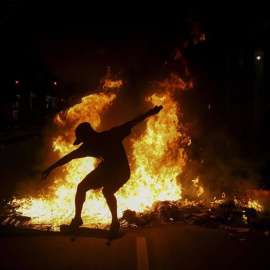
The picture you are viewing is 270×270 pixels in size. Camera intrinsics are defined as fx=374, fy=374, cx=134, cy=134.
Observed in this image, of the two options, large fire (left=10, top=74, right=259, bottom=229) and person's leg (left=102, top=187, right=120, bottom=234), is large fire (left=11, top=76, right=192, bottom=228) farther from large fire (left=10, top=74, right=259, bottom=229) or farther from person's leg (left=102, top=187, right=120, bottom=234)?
person's leg (left=102, top=187, right=120, bottom=234)

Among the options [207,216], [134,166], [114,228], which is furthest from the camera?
[134,166]

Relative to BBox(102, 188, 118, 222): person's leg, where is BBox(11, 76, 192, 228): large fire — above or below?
above

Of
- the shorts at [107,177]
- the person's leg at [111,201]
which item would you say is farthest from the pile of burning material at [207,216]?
the shorts at [107,177]

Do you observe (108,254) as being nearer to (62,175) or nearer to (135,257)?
(135,257)

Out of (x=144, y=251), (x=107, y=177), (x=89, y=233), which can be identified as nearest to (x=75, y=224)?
(x=89, y=233)

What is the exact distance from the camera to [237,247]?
17.5 feet

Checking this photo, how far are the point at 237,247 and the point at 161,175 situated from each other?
3.13 m

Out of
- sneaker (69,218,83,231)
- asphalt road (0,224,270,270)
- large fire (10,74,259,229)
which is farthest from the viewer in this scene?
large fire (10,74,259,229)

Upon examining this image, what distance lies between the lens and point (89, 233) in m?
5.93

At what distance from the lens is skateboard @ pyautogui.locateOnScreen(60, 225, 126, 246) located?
573 cm

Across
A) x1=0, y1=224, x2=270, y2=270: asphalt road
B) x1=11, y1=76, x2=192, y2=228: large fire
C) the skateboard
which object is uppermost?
x1=11, y1=76, x2=192, y2=228: large fire

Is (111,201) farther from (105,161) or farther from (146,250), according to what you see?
(146,250)

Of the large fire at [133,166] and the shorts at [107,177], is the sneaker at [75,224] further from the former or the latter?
the large fire at [133,166]

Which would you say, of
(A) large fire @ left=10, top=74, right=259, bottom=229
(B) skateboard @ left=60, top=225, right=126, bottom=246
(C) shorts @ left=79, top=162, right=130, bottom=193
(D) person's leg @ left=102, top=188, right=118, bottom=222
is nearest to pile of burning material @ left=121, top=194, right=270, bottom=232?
(A) large fire @ left=10, top=74, right=259, bottom=229
